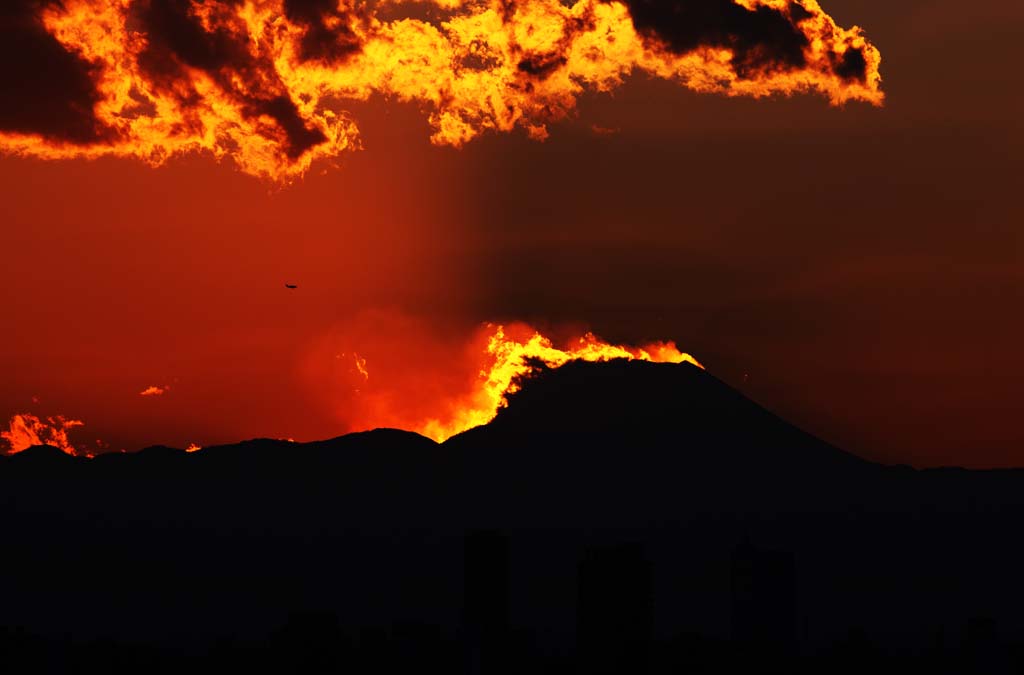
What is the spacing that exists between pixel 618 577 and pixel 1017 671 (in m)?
85.1

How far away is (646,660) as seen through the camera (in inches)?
3590

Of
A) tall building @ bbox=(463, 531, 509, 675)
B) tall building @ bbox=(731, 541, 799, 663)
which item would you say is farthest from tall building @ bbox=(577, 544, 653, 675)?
tall building @ bbox=(731, 541, 799, 663)

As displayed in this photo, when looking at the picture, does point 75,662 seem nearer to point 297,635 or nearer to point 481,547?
point 297,635

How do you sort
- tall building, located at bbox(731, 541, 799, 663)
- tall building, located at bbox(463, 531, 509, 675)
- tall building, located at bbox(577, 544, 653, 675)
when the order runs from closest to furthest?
tall building, located at bbox(463, 531, 509, 675), tall building, located at bbox(577, 544, 653, 675), tall building, located at bbox(731, 541, 799, 663)

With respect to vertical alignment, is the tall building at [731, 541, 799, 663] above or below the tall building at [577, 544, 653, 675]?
above

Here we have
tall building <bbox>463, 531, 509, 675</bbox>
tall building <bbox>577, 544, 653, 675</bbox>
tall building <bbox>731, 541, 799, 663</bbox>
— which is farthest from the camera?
tall building <bbox>731, 541, 799, 663</bbox>

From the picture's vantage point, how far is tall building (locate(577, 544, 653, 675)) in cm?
9006

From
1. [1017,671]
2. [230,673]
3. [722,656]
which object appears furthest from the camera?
[230,673]

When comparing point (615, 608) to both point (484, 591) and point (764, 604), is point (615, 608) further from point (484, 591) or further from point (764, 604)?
point (764, 604)

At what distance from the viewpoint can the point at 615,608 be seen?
9119 centimetres

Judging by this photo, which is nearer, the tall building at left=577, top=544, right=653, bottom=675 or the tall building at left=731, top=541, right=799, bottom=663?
the tall building at left=577, top=544, right=653, bottom=675

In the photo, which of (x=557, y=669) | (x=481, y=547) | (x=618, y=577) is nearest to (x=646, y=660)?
(x=618, y=577)

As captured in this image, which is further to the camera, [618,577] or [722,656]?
[722,656]

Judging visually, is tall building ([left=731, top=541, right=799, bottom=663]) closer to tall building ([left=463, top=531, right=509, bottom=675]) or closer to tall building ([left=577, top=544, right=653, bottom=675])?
tall building ([left=577, top=544, right=653, bottom=675])
